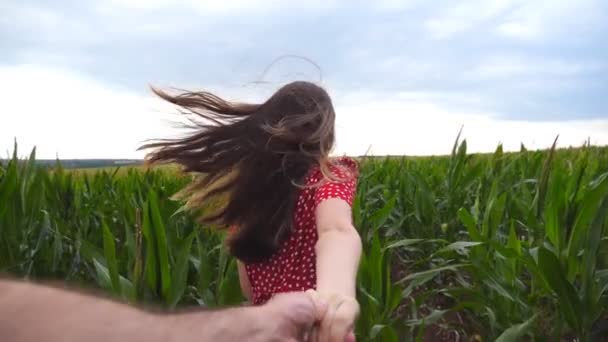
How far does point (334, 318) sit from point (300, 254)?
0.99 metres

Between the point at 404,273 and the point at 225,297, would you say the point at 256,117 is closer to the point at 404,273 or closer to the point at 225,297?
the point at 225,297

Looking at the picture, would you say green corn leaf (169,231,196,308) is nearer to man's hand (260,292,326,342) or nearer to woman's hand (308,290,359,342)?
woman's hand (308,290,359,342)

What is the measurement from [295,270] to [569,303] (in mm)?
668

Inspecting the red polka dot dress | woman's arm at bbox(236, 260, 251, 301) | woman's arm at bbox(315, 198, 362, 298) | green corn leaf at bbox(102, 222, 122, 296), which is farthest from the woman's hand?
woman's arm at bbox(236, 260, 251, 301)

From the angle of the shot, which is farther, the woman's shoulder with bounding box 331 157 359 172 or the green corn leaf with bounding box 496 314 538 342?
the woman's shoulder with bounding box 331 157 359 172

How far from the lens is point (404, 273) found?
2.98m

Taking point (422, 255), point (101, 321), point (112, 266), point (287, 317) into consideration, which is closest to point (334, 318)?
point (287, 317)

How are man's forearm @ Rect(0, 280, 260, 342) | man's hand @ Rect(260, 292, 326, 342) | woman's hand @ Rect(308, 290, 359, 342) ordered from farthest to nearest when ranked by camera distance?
woman's hand @ Rect(308, 290, 359, 342), man's hand @ Rect(260, 292, 326, 342), man's forearm @ Rect(0, 280, 260, 342)

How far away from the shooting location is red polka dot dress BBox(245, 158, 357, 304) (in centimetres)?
168

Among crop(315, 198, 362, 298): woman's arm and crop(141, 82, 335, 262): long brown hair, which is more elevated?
crop(141, 82, 335, 262): long brown hair

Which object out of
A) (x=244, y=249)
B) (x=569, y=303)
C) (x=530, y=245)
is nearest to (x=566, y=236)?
(x=530, y=245)

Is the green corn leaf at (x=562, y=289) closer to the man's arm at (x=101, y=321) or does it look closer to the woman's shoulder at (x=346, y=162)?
the woman's shoulder at (x=346, y=162)

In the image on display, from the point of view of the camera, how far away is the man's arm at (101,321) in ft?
0.92

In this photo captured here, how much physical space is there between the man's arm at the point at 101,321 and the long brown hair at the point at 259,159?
4.14 feet
